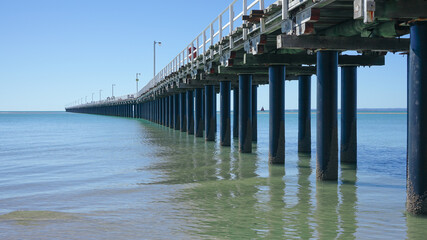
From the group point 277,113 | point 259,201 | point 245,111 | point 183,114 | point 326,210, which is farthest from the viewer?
point 183,114

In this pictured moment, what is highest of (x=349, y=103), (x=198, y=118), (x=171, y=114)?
(x=349, y=103)

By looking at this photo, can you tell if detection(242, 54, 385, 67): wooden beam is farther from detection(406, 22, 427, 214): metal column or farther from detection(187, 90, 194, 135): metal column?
detection(187, 90, 194, 135): metal column

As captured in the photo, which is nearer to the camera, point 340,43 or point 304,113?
point 340,43

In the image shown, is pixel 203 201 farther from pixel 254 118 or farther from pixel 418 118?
pixel 254 118

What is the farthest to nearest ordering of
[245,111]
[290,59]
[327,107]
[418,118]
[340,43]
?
[245,111] → [290,59] → [327,107] → [340,43] → [418,118]

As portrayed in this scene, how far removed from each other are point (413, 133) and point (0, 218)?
8.01 metres

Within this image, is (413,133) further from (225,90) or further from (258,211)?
(225,90)

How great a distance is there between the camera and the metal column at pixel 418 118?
879 centimetres

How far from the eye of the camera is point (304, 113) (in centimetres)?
2067

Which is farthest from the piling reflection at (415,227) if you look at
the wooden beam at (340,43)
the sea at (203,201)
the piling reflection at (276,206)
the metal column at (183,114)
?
the metal column at (183,114)

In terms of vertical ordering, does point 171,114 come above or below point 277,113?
below

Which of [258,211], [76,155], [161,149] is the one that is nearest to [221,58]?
[161,149]

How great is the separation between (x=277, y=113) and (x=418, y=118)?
26.4ft

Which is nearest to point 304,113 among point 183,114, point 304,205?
point 304,205
